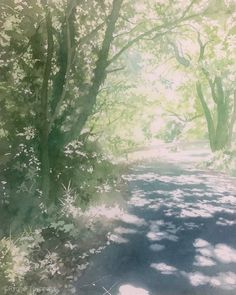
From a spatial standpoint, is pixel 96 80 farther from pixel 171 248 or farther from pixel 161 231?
pixel 171 248

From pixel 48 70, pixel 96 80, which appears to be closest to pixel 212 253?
pixel 96 80

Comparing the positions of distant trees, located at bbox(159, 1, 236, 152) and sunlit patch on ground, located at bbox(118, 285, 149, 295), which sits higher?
distant trees, located at bbox(159, 1, 236, 152)

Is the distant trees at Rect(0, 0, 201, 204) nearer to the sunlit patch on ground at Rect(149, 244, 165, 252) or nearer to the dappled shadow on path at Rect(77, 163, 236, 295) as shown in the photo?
the dappled shadow on path at Rect(77, 163, 236, 295)

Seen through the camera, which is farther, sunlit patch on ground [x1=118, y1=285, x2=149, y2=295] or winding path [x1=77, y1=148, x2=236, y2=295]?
→ winding path [x1=77, y1=148, x2=236, y2=295]

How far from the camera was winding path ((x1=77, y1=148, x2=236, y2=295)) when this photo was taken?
5863mm

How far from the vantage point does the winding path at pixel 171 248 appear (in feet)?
19.2

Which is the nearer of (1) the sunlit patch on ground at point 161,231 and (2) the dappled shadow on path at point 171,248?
(2) the dappled shadow on path at point 171,248

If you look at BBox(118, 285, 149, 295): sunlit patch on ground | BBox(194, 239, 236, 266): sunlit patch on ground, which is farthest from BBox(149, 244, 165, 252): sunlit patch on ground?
BBox(118, 285, 149, 295): sunlit patch on ground

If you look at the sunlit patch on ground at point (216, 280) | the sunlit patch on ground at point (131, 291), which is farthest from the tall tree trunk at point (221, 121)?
the sunlit patch on ground at point (131, 291)

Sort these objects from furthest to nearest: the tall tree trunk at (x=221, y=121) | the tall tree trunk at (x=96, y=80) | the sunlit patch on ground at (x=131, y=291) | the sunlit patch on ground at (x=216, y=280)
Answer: the tall tree trunk at (x=221, y=121) → the tall tree trunk at (x=96, y=80) → the sunlit patch on ground at (x=216, y=280) → the sunlit patch on ground at (x=131, y=291)

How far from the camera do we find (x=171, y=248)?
7293 millimetres

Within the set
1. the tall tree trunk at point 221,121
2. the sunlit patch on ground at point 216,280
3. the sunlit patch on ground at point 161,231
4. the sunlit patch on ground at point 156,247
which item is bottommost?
the sunlit patch on ground at point 216,280

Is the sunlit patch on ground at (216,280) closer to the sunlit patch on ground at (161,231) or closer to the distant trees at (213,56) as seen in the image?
the sunlit patch on ground at (161,231)

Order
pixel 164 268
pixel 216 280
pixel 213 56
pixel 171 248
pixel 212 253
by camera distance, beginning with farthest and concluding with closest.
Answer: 1. pixel 213 56
2. pixel 171 248
3. pixel 212 253
4. pixel 164 268
5. pixel 216 280
